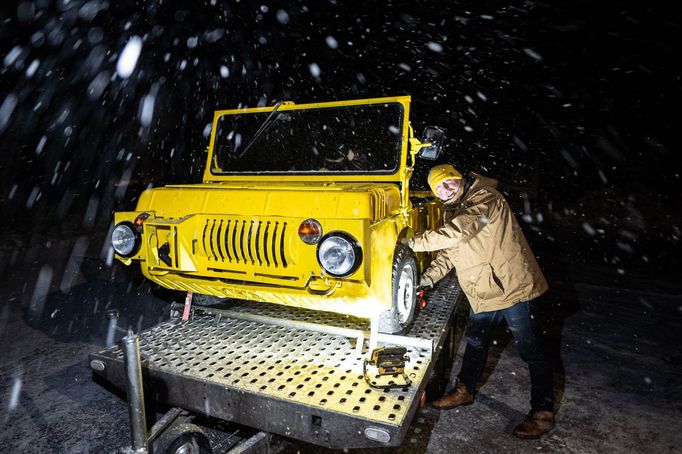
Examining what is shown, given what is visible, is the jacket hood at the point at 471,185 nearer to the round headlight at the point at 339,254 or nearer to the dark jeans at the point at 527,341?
the dark jeans at the point at 527,341

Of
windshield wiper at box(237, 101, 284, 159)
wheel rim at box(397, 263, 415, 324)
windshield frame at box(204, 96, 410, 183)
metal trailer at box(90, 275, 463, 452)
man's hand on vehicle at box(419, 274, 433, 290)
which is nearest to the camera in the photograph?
metal trailer at box(90, 275, 463, 452)

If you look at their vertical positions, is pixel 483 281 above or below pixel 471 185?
below

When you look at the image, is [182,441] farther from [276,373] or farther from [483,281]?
[483,281]

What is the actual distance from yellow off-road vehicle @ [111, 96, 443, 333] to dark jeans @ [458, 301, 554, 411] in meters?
0.51

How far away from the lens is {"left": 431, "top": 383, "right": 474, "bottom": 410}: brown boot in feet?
10.1

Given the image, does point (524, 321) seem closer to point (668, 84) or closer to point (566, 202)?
point (668, 84)

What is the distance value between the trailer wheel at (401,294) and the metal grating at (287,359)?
0.46ft

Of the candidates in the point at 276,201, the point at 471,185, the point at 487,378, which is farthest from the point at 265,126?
the point at 487,378

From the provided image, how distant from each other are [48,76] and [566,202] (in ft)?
58.2

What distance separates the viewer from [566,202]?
16219mm

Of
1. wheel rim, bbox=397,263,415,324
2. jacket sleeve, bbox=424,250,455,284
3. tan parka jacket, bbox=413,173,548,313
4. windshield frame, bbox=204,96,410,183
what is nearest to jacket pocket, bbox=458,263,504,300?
tan parka jacket, bbox=413,173,548,313

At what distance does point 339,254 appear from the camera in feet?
7.62

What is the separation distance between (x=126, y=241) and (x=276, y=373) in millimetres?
1393

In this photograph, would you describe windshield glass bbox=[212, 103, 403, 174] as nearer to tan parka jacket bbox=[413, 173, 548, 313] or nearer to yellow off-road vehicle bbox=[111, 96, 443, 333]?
yellow off-road vehicle bbox=[111, 96, 443, 333]
